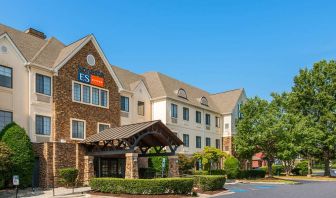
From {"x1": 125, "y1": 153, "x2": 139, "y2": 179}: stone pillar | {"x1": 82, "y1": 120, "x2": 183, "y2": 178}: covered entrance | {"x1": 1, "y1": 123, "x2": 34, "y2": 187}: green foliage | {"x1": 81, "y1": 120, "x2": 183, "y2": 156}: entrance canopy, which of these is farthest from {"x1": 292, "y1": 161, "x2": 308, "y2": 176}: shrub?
{"x1": 1, "y1": 123, "x2": 34, "y2": 187}: green foliage

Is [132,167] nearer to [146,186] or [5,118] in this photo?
[146,186]

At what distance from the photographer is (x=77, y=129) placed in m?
30.9

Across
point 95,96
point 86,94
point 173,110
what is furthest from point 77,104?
point 173,110

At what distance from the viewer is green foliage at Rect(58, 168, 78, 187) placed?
1052 inches

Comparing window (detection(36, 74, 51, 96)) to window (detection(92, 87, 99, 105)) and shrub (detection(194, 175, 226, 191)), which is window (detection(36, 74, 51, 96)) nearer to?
window (detection(92, 87, 99, 105))

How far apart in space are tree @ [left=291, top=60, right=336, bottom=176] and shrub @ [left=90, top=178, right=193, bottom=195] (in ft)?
109

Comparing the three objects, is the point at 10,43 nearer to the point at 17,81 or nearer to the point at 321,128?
the point at 17,81

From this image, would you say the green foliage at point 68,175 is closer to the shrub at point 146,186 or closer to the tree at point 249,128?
the shrub at point 146,186

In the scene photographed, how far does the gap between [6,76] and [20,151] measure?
5.53 metres

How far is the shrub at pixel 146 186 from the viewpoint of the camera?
890 inches

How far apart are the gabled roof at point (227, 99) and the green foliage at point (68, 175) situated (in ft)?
97.0

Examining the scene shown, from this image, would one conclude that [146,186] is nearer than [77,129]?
Yes

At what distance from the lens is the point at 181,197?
74.7ft

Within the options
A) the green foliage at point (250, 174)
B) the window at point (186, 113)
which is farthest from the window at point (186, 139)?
the green foliage at point (250, 174)
